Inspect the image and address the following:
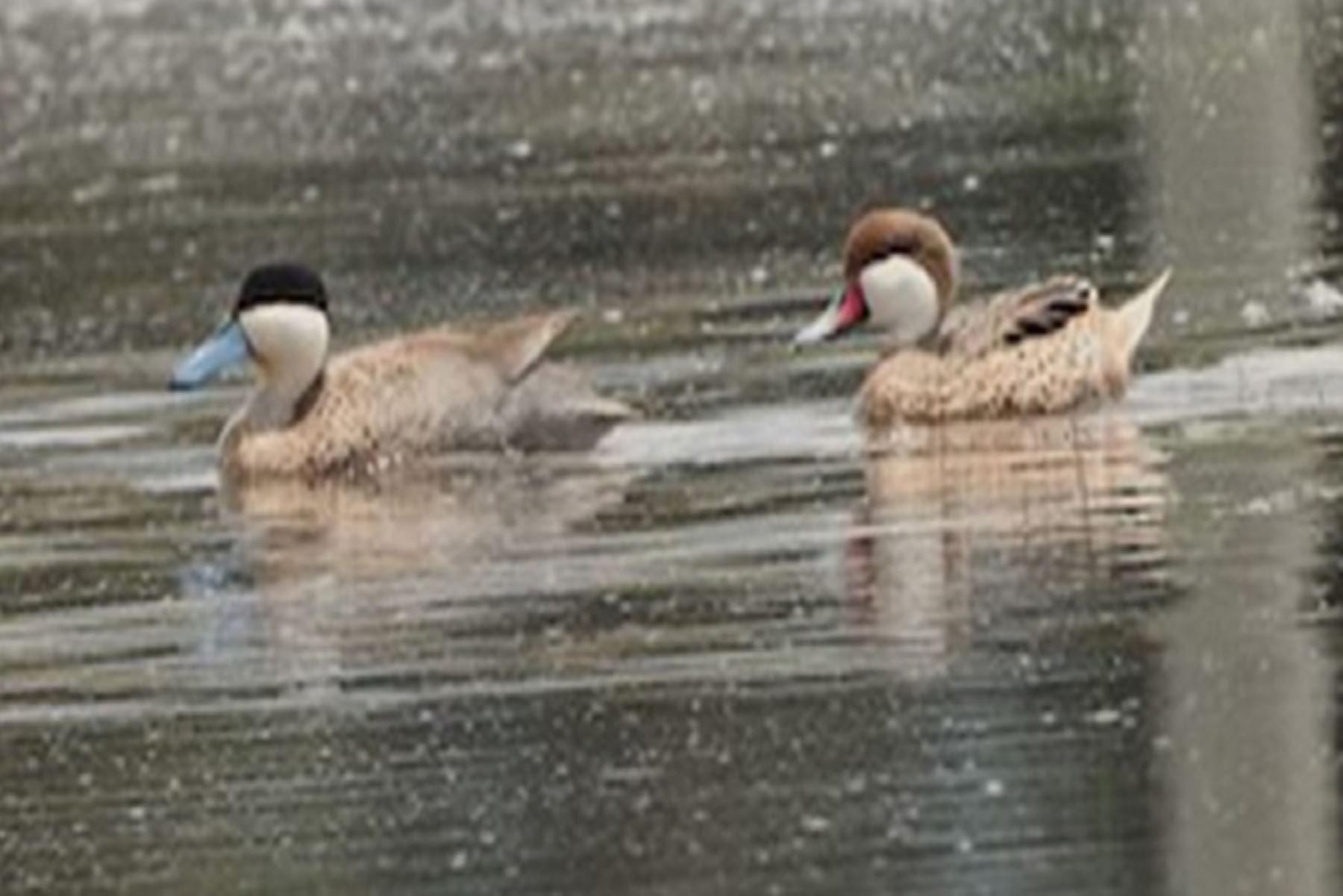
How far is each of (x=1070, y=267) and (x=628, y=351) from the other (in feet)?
8.19

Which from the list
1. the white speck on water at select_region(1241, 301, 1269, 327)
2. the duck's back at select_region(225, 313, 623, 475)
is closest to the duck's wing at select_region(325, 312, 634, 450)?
the duck's back at select_region(225, 313, 623, 475)

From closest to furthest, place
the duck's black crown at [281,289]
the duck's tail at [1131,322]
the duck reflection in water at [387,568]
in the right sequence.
→ the duck reflection in water at [387,568] → the duck's tail at [1131,322] → the duck's black crown at [281,289]

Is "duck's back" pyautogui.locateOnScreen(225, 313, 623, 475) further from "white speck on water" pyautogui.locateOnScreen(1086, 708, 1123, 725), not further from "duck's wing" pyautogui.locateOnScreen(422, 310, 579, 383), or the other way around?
"white speck on water" pyautogui.locateOnScreen(1086, 708, 1123, 725)

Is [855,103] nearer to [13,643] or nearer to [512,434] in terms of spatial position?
[512,434]

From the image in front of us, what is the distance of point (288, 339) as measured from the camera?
64.8 ft

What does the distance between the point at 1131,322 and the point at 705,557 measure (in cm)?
371

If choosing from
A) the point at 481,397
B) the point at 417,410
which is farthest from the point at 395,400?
the point at 481,397

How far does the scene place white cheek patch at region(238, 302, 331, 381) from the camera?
19.8m

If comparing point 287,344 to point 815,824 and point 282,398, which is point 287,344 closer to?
point 282,398

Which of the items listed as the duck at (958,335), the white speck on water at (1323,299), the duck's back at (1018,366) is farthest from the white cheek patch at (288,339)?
the white speck on water at (1323,299)

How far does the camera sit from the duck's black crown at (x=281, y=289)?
19.9m

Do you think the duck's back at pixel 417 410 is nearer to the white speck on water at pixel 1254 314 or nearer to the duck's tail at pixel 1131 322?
the duck's tail at pixel 1131 322

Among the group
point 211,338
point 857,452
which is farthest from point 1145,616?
point 211,338

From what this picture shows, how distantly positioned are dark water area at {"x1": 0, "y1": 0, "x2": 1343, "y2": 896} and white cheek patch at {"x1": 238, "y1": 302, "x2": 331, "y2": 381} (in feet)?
1.24
